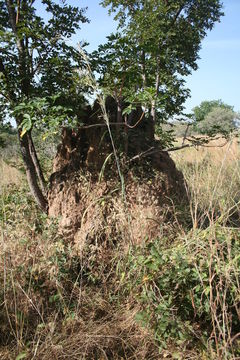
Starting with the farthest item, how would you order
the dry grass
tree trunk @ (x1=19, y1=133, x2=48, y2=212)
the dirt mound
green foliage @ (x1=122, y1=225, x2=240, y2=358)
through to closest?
tree trunk @ (x1=19, y1=133, x2=48, y2=212), the dirt mound, the dry grass, green foliage @ (x1=122, y1=225, x2=240, y2=358)

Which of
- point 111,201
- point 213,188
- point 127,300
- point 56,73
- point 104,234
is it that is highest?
point 56,73

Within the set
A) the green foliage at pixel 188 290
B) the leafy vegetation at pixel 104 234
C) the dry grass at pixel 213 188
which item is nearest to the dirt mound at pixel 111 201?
the leafy vegetation at pixel 104 234

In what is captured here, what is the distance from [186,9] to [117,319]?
297 inches

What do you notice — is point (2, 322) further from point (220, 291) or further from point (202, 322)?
point (220, 291)

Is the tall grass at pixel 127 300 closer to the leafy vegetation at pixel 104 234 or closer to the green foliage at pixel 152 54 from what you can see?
the leafy vegetation at pixel 104 234

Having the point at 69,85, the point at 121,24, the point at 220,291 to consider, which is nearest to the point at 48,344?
the point at 220,291

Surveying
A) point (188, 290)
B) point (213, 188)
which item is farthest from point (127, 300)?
point (213, 188)

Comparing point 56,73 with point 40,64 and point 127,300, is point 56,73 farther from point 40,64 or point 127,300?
point 127,300

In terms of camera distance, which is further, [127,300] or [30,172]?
[30,172]

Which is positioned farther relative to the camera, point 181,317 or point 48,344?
→ point 181,317

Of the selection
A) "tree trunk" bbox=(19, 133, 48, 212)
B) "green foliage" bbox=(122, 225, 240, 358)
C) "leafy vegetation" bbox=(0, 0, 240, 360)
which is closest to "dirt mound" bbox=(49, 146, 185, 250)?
"leafy vegetation" bbox=(0, 0, 240, 360)

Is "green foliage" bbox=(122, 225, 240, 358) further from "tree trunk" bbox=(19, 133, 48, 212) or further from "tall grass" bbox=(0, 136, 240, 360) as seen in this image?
"tree trunk" bbox=(19, 133, 48, 212)

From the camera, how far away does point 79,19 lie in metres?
3.32

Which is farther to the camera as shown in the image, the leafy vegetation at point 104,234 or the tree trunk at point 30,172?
the tree trunk at point 30,172
